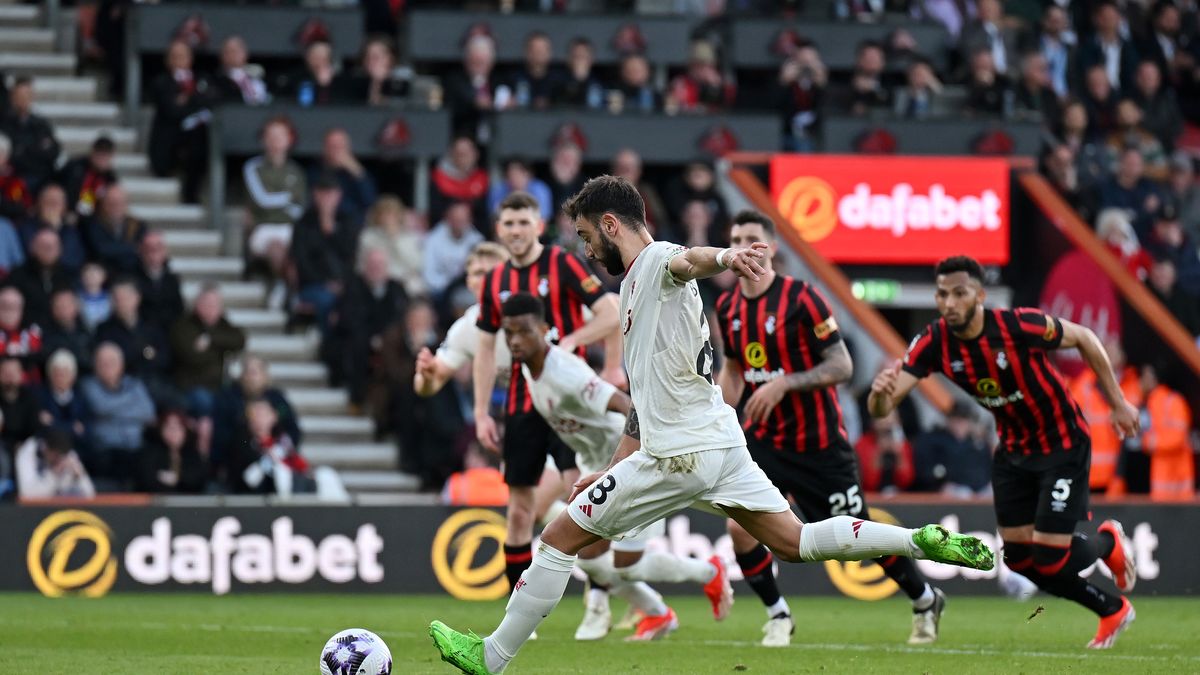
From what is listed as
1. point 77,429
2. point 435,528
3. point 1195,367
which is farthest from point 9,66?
point 1195,367

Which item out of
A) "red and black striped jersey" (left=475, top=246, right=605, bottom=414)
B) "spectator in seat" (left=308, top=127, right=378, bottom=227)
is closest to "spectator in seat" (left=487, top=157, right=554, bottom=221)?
"spectator in seat" (left=308, top=127, right=378, bottom=227)

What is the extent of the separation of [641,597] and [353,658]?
356 centimetres

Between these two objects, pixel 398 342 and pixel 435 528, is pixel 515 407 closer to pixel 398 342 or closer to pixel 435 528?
pixel 435 528

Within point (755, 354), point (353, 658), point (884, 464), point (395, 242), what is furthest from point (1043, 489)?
point (395, 242)

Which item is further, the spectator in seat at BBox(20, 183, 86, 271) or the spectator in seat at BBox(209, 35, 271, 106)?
the spectator in seat at BBox(209, 35, 271, 106)

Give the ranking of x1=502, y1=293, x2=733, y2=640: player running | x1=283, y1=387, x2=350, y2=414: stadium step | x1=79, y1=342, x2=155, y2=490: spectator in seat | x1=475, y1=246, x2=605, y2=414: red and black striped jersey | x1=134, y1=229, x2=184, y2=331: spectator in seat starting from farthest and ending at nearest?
x1=283, y1=387, x2=350, y2=414: stadium step → x1=134, y1=229, x2=184, y2=331: spectator in seat → x1=79, y1=342, x2=155, y2=490: spectator in seat → x1=475, y1=246, x2=605, y2=414: red and black striped jersey → x1=502, y1=293, x2=733, y2=640: player running

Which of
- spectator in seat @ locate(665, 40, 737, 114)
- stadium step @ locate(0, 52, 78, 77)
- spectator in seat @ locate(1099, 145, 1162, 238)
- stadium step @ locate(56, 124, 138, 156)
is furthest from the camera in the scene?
spectator in seat @ locate(1099, 145, 1162, 238)

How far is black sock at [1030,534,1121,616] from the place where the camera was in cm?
1058

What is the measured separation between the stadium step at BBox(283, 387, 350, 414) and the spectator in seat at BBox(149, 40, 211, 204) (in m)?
2.83

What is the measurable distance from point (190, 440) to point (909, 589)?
7.59m

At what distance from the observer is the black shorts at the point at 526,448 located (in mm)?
11172

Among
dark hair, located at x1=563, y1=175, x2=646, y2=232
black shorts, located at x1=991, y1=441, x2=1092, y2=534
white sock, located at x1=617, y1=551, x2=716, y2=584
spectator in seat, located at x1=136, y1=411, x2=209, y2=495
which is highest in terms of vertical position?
dark hair, located at x1=563, y1=175, x2=646, y2=232

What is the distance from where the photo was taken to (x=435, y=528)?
608 inches

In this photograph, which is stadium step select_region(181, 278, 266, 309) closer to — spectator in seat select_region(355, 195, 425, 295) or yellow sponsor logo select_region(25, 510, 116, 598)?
spectator in seat select_region(355, 195, 425, 295)
